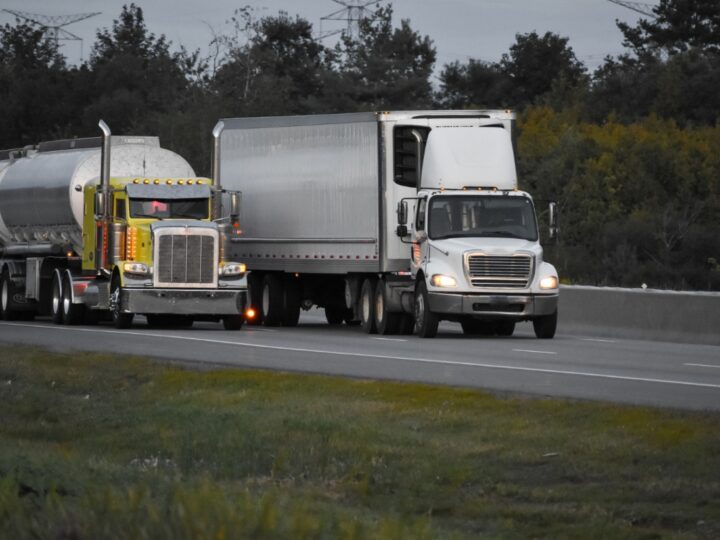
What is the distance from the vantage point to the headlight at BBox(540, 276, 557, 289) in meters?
29.6

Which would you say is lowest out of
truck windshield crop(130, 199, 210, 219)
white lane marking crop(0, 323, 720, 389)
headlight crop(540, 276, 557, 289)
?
white lane marking crop(0, 323, 720, 389)

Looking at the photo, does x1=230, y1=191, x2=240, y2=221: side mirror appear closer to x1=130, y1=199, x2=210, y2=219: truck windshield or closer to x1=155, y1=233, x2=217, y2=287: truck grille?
x1=130, y1=199, x2=210, y2=219: truck windshield

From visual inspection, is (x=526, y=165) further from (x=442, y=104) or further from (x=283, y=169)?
(x=283, y=169)

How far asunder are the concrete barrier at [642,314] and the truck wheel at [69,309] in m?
9.56

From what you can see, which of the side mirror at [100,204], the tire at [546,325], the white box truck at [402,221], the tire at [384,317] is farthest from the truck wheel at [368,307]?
the side mirror at [100,204]

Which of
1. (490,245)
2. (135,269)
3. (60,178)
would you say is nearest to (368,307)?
(490,245)

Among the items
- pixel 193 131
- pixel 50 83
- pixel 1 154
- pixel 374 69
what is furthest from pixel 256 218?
pixel 50 83

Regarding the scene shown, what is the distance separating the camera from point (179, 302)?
106 feet

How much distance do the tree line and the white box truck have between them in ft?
98.0

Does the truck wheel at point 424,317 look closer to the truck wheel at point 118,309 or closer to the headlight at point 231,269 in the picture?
the headlight at point 231,269

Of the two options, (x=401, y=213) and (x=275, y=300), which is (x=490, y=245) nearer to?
(x=401, y=213)

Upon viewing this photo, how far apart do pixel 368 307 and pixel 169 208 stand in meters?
4.60

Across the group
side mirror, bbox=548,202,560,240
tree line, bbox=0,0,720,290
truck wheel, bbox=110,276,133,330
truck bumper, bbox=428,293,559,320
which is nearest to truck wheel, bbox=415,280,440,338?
truck bumper, bbox=428,293,559,320

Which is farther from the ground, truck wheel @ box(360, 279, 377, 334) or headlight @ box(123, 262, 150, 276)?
headlight @ box(123, 262, 150, 276)
